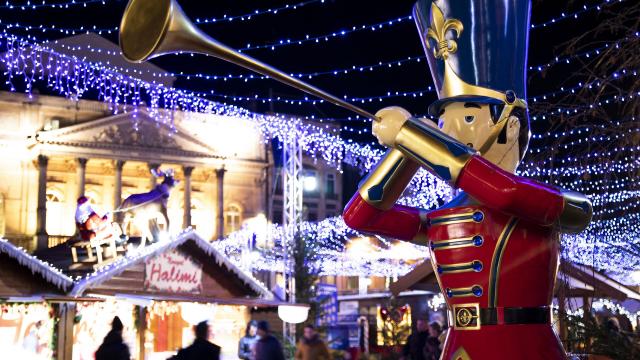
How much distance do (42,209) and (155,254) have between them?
2248 cm

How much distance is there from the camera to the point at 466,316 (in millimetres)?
4785

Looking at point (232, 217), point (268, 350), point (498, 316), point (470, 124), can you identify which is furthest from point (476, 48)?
point (232, 217)

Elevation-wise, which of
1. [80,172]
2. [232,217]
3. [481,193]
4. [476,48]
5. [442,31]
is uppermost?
[80,172]

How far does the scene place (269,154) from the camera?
41.2 metres

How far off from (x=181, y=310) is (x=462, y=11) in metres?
12.9

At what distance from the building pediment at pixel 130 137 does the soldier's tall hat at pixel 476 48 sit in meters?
31.7

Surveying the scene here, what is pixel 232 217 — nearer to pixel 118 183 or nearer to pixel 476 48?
pixel 118 183

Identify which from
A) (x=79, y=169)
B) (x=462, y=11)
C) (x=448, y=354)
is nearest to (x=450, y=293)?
(x=448, y=354)

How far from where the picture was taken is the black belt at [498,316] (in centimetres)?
468

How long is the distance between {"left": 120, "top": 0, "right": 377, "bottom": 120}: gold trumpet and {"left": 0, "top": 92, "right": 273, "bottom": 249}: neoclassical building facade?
3083 cm

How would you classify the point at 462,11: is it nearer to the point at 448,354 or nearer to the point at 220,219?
the point at 448,354

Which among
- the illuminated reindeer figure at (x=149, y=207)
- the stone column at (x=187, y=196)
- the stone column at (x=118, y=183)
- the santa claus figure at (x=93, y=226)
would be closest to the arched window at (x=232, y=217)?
the stone column at (x=187, y=196)

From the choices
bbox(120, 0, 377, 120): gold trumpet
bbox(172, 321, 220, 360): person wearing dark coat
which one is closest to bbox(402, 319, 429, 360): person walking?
bbox(172, 321, 220, 360): person wearing dark coat

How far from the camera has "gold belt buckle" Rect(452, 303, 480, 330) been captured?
474 cm
